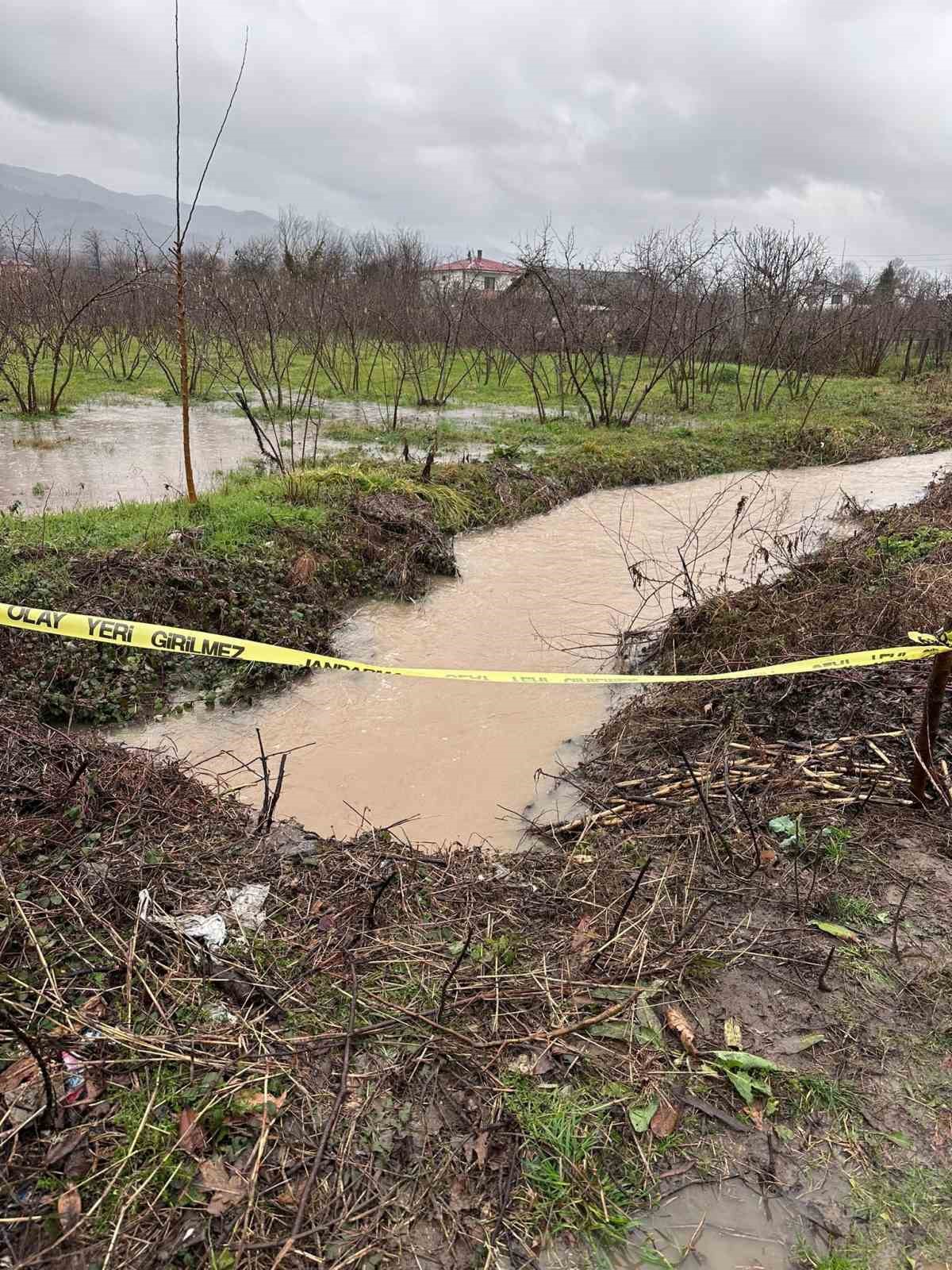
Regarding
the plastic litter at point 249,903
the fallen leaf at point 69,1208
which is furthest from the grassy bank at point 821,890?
the fallen leaf at point 69,1208

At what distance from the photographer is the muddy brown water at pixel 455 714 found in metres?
4.76

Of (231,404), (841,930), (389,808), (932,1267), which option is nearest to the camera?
(932,1267)

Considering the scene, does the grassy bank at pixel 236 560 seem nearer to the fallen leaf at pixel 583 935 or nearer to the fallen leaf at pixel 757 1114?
the fallen leaf at pixel 583 935

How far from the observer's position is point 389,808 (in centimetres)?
471

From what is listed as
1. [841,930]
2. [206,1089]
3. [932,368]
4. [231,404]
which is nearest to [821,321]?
[932,368]

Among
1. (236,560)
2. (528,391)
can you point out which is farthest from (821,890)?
(528,391)

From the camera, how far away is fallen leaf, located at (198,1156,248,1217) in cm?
192

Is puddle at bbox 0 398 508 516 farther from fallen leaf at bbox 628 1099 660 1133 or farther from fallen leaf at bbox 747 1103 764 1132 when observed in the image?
fallen leaf at bbox 747 1103 764 1132

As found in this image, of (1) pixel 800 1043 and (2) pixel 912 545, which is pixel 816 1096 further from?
(2) pixel 912 545

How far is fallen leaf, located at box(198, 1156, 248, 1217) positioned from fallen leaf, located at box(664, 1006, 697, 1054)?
1.36m

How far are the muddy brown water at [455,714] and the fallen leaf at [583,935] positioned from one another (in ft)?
4.38

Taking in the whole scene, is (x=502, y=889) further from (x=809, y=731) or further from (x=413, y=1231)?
(x=809, y=731)

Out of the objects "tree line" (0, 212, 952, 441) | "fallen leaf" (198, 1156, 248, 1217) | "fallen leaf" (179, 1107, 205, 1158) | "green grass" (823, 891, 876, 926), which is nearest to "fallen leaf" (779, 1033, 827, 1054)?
"green grass" (823, 891, 876, 926)

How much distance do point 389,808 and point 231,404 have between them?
1601 cm
